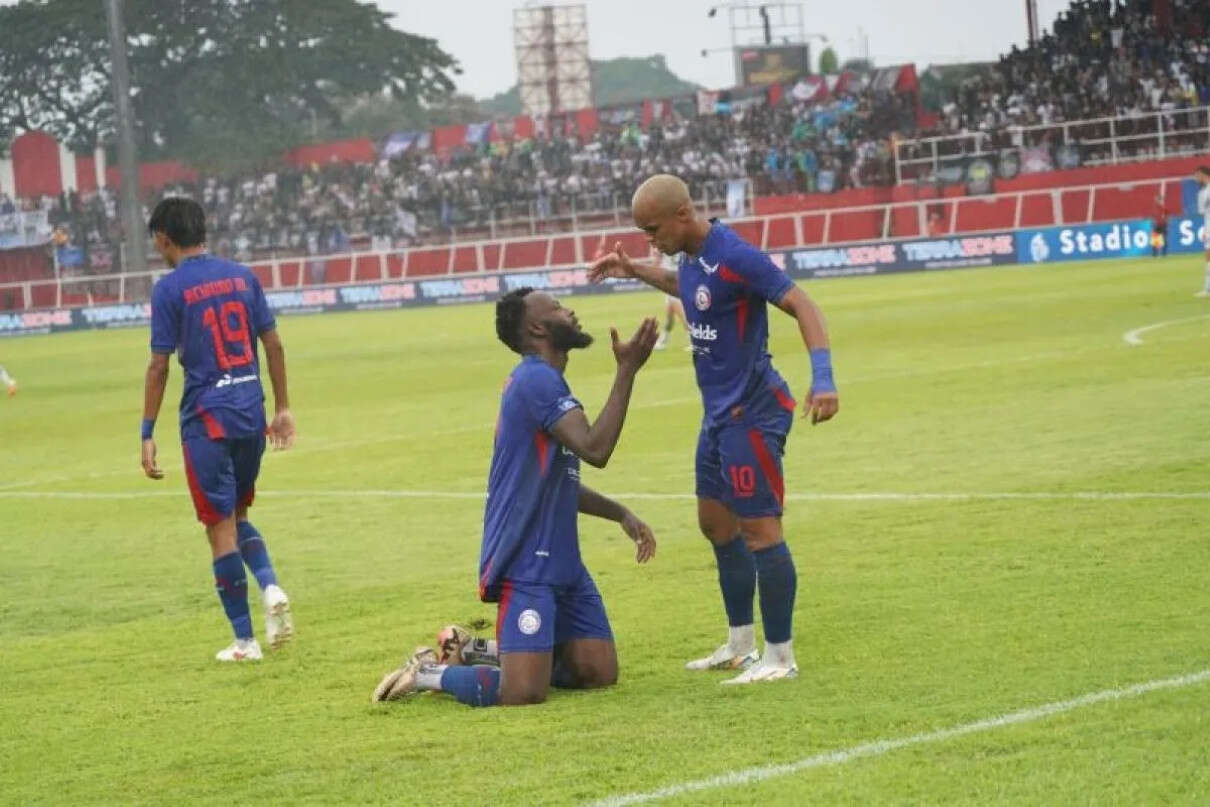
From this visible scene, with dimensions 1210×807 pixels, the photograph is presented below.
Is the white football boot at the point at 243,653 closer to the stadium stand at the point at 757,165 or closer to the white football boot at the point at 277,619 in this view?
the white football boot at the point at 277,619

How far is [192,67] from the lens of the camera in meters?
92.9

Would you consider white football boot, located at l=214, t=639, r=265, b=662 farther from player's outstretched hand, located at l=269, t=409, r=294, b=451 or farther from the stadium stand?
the stadium stand

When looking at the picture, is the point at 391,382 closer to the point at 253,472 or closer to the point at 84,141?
the point at 253,472

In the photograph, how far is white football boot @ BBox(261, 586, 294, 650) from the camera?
9969 mm

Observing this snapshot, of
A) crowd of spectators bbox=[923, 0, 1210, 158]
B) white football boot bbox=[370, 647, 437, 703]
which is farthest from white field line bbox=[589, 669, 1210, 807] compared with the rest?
crowd of spectators bbox=[923, 0, 1210, 158]

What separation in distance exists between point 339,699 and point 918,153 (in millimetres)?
51157

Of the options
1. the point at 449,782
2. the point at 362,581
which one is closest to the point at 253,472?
the point at 362,581

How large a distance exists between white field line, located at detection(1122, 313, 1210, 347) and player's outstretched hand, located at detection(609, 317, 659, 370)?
16686 mm

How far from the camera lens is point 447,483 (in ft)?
55.0

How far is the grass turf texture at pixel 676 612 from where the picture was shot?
6918 mm

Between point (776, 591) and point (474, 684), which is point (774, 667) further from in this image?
point (474, 684)

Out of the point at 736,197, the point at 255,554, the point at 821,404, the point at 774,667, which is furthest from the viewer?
the point at 736,197

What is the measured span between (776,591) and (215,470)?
3.08 meters

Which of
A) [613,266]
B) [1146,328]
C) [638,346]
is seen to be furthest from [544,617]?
[1146,328]
